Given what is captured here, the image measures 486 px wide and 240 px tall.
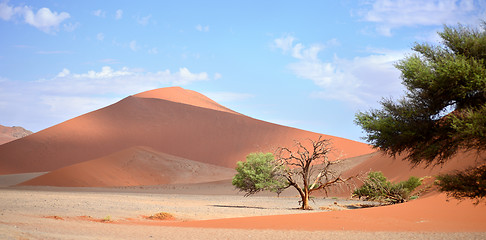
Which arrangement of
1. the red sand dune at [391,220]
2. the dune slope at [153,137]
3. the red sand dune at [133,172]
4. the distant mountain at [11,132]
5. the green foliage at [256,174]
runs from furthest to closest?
the distant mountain at [11,132], the dune slope at [153,137], the red sand dune at [133,172], the green foliage at [256,174], the red sand dune at [391,220]

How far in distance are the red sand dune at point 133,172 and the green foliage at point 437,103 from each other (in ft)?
133

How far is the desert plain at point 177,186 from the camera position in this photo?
14086mm

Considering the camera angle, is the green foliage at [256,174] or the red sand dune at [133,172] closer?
the green foliage at [256,174]

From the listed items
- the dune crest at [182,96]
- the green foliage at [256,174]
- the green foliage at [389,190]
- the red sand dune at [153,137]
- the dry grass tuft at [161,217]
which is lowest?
the dry grass tuft at [161,217]

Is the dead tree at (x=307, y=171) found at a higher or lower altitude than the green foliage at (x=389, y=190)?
higher

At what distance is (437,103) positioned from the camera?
57.2ft

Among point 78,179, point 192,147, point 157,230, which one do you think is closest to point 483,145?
point 157,230

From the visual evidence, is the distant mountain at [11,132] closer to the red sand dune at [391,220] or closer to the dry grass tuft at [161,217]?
the dry grass tuft at [161,217]

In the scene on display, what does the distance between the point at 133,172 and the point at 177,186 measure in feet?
24.6

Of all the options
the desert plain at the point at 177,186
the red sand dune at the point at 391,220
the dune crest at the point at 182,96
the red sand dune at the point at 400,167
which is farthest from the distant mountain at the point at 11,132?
the red sand dune at the point at 391,220

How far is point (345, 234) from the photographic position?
13164 mm

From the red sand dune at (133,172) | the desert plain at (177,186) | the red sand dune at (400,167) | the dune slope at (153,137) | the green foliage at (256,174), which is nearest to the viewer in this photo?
the desert plain at (177,186)

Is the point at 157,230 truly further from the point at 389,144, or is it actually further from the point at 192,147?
the point at 192,147

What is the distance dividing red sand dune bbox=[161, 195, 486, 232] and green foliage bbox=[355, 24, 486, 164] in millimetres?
1825
